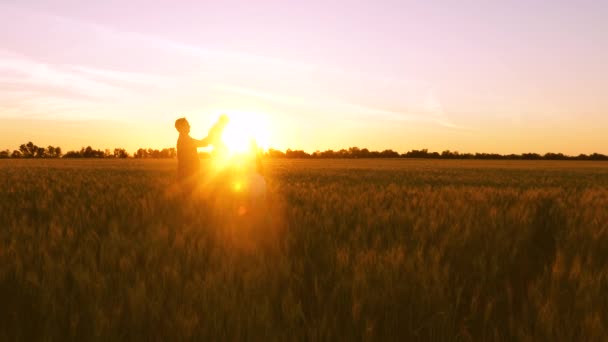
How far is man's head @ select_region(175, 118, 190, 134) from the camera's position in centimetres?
900

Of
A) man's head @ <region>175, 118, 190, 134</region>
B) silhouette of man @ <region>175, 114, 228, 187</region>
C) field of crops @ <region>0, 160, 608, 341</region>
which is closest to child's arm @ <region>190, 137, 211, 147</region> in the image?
silhouette of man @ <region>175, 114, 228, 187</region>

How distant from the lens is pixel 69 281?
2451 millimetres

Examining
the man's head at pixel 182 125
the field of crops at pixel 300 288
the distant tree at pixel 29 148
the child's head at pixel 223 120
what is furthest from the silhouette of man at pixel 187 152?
the distant tree at pixel 29 148

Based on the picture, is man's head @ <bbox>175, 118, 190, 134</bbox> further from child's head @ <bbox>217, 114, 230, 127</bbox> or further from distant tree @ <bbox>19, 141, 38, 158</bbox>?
distant tree @ <bbox>19, 141, 38, 158</bbox>

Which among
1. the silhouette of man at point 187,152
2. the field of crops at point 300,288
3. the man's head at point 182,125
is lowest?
the field of crops at point 300,288

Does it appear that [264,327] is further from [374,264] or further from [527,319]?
[527,319]

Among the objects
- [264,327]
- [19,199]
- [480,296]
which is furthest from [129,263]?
[19,199]

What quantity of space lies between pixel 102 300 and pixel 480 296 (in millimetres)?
1895

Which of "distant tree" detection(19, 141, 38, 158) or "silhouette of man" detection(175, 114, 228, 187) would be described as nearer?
"silhouette of man" detection(175, 114, 228, 187)

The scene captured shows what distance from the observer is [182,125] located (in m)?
9.04

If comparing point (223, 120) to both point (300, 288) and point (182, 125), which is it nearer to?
point (182, 125)

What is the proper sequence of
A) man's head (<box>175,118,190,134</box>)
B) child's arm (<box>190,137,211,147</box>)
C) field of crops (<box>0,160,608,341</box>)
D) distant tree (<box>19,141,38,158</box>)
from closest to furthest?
field of crops (<box>0,160,608,341</box>) < child's arm (<box>190,137,211,147</box>) < man's head (<box>175,118,190,134</box>) < distant tree (<box>19,141,38,158</box>)

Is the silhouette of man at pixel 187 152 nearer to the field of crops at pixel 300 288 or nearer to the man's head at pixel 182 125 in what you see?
the man's head at pixel 182 125

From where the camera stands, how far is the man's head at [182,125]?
9.00 metres
